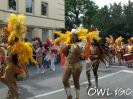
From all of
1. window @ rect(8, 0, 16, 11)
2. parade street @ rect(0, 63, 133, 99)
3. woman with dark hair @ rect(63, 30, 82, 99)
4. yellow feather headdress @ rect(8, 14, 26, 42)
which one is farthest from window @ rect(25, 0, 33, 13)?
yellow feather headdress @ rect(8, 14, 26, 42)

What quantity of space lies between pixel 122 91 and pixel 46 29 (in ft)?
61.3

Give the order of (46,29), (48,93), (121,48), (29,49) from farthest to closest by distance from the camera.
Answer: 1. (46,29)
2. (121,48)
3. (48,93)
4. (29,49)

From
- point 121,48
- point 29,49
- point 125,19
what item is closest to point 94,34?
point 29,49

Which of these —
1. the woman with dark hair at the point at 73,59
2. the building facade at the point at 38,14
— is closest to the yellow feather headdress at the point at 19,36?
the woman with dark hair at the point at 73,59

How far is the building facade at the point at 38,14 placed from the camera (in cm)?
2627

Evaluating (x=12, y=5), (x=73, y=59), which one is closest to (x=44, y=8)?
(x=12, y=5)

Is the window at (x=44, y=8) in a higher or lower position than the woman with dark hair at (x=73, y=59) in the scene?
higher

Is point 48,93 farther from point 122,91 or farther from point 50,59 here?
point 50,59

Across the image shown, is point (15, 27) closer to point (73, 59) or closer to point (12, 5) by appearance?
point (73, 59)

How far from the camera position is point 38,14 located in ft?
98.1

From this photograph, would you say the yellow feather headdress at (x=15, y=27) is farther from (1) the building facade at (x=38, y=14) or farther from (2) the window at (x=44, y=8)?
(2) the window at (x=44, y=8)

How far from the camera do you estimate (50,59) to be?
2236 cm

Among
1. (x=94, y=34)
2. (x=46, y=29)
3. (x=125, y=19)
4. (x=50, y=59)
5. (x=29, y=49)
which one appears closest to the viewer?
(x=29, y=49)

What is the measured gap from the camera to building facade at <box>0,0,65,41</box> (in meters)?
26.3
